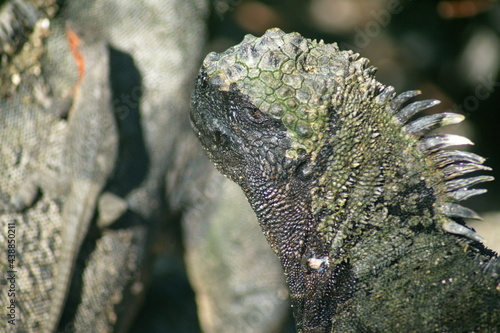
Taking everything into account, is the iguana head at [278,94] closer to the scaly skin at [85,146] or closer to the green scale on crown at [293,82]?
the green scale on crown at [293,82]

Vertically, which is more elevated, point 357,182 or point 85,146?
point 357,182

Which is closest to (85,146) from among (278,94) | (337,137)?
(278,94)

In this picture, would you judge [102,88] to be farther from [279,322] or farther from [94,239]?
[279,322]

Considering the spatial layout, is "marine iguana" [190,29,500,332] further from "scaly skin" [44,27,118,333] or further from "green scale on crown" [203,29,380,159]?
"scaly skin" [44,27,118,333]

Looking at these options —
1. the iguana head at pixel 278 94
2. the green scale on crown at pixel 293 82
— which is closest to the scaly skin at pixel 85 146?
the iguana head at pixel 278 94

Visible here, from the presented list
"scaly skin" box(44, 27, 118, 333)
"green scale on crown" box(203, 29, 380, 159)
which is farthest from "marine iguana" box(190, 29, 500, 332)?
"scaly skin" box(44, 27, 118, 333)

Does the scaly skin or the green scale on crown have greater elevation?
the green scale on crown

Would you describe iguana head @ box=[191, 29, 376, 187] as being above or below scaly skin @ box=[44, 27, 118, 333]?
above

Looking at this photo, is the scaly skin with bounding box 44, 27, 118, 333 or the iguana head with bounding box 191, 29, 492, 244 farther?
the scaly skin with bounding box 44, 27, 118, 333

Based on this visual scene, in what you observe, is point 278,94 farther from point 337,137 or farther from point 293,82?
point 337,137
